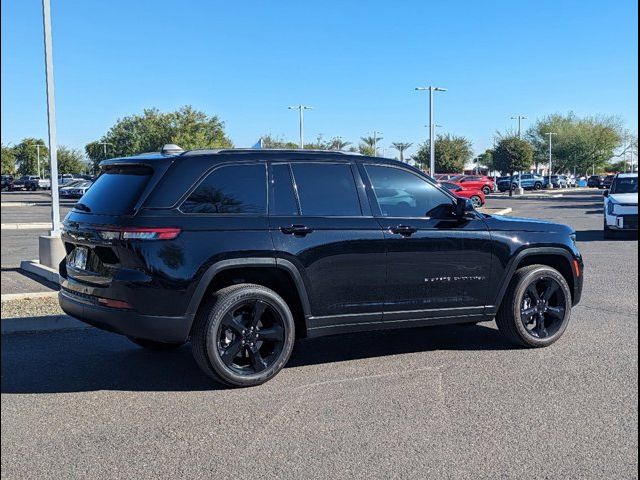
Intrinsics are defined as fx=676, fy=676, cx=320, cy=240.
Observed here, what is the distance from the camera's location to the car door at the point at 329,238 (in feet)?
17.6

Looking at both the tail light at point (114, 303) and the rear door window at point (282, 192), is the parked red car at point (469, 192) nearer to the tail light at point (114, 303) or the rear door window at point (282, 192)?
the rear door window at point (282, 192)

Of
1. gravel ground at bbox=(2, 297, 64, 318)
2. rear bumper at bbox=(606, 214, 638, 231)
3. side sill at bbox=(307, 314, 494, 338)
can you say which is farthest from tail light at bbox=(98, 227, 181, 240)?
rear bumper at bbox=(606, 214, 638, 231)

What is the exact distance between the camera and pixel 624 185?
18.4 m

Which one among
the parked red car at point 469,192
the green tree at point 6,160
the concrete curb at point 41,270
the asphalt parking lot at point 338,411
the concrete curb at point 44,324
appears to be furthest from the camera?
the parked red car at point 469,192

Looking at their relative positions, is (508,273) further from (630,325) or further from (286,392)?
(286,392)

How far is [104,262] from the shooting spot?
5.00 m

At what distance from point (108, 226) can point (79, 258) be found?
552mm

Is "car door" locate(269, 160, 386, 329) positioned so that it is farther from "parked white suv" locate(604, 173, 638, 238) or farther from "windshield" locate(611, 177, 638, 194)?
"windshield" locate(611, 177, 638, 194)

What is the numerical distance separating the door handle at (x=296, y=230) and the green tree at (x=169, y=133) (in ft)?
155

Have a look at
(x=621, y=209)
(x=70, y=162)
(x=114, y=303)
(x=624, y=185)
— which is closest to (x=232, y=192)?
(x=114, y=303)

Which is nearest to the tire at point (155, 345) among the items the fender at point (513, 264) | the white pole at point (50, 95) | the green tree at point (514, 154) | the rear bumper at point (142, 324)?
the rear bumper at point (142, 324)

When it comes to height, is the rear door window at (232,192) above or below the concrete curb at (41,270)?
above

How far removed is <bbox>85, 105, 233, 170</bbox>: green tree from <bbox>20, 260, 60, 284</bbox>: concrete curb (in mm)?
40915

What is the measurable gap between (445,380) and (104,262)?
2.77 meters
